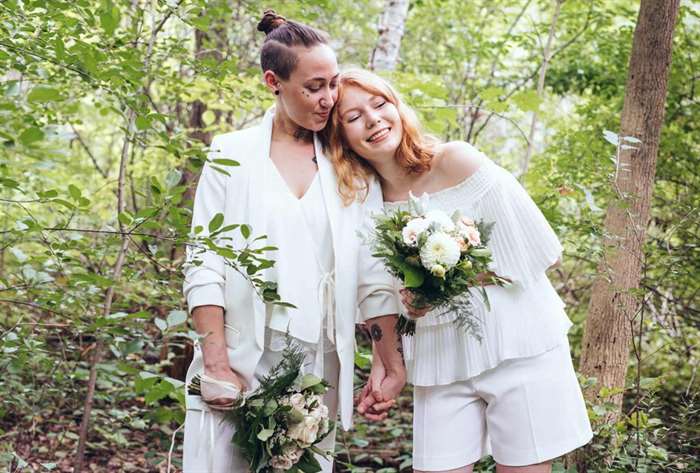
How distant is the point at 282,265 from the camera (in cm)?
246

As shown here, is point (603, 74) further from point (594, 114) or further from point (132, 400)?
point (132, 400)

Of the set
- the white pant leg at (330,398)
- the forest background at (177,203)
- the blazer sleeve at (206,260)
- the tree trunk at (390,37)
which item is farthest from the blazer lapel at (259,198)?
the tree trunk at (390,37)

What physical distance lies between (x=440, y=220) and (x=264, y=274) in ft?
2.05

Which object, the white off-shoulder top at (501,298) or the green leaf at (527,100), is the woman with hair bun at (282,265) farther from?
the green leaf at (527,100)

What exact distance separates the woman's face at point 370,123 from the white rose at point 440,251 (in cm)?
45

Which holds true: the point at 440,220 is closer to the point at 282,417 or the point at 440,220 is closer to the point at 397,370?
the point at 397,370

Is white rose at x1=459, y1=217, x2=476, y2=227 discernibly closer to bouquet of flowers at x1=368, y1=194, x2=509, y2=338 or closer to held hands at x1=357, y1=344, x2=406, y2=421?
bouquet of flowers at x1=368, y1=194, x2=509, y2=338

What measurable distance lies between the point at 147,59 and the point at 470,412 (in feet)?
6.77

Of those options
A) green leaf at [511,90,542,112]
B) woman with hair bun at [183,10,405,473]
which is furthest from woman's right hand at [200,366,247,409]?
green leaf at [511,90,542,112]

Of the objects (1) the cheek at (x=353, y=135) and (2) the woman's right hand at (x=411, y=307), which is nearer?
(2) the woman's right hand at (x=411, y=307)

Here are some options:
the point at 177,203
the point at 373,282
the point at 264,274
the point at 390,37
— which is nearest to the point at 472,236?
the point at 373,282

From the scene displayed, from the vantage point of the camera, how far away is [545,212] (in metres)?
4.04

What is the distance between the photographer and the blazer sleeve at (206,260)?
96.2 inches

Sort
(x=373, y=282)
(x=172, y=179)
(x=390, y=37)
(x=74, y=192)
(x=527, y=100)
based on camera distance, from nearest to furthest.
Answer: (x=74, y=192), (x=172, y=179), (x=373, y=282), (x=527, y=100), (x=390, y=37)
